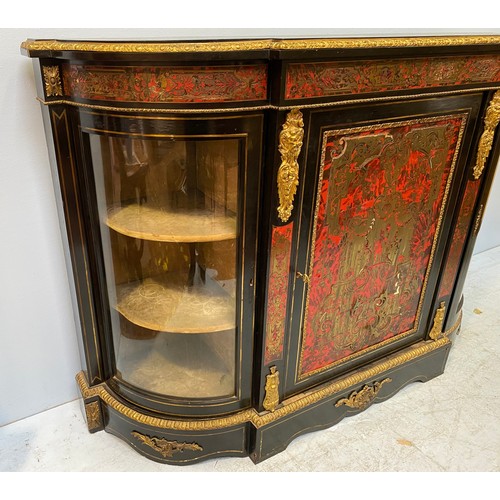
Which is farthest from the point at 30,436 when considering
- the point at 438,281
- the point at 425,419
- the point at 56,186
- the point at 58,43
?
the point at 438,281

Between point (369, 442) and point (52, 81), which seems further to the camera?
point (369, 442)

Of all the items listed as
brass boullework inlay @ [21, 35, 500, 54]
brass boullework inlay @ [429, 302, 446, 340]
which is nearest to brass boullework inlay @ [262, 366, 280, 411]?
brass boullework inlay @ [429, 302, 446, 340]

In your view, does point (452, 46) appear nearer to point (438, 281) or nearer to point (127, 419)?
point (438, 281)

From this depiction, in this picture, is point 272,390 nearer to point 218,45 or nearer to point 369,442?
point 369,442

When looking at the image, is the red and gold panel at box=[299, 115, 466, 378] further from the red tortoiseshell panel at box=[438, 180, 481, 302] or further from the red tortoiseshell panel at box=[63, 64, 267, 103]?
the red tortoiseshell panel at box=[63, 64, 267, 103]

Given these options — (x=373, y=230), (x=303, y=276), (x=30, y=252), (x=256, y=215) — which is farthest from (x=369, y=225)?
(x=30, y=252)

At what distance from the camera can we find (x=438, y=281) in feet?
5.85

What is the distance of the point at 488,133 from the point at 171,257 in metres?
1.10

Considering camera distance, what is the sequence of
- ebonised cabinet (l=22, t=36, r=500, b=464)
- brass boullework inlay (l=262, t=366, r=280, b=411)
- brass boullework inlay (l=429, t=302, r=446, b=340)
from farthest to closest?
1. brass boullework inlay (l=429, t=302, r=446, b=340)
2. brass boullework inlay (l=262, t=366, r=280, b=411)
3. ebonised cabinet (l=22, t=36, r=500, b=464)

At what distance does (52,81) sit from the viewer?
1169 mm

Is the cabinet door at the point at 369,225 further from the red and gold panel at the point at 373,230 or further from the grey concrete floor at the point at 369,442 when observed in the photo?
the grey concrete floor at the point at 369,442

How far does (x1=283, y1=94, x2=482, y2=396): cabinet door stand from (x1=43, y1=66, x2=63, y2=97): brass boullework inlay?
2.04 ft

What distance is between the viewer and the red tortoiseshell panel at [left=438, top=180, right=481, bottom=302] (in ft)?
5.43

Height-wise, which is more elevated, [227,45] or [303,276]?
[227,45]
